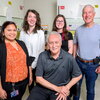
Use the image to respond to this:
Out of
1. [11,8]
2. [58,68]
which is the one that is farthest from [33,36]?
[11,8]

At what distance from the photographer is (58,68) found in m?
1.54

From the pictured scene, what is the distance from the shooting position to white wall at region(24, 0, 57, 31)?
4047 millimetres

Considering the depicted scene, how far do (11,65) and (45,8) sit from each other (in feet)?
9.71

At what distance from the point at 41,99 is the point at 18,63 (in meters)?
0.47

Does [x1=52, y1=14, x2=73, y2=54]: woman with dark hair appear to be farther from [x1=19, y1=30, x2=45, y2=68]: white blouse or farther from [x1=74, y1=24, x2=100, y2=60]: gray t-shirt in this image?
[x1=19, y1=30, x2=45, y2=68]: white blouse

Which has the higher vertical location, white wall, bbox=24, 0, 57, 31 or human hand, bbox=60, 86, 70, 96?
white wall, bbox=24, 0, 57, 31

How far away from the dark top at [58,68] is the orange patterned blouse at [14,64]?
0.19m

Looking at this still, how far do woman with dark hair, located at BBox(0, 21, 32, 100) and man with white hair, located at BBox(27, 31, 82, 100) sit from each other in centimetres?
18

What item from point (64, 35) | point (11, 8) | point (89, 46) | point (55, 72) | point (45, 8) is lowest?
point (55, 72)

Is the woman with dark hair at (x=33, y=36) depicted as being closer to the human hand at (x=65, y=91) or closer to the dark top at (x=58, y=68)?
the dark top at (x=58, y=68)

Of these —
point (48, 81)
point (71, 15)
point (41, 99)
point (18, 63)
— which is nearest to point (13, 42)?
point (18, 63)

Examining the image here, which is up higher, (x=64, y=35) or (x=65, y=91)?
(x=64, y=35)

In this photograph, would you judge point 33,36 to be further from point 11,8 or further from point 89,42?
point 11,8

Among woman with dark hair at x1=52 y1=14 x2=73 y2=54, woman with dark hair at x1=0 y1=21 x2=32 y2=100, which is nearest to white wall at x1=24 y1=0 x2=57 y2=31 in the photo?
woman with dark hair at x1=52 y1=14 x2=73 y2=54
